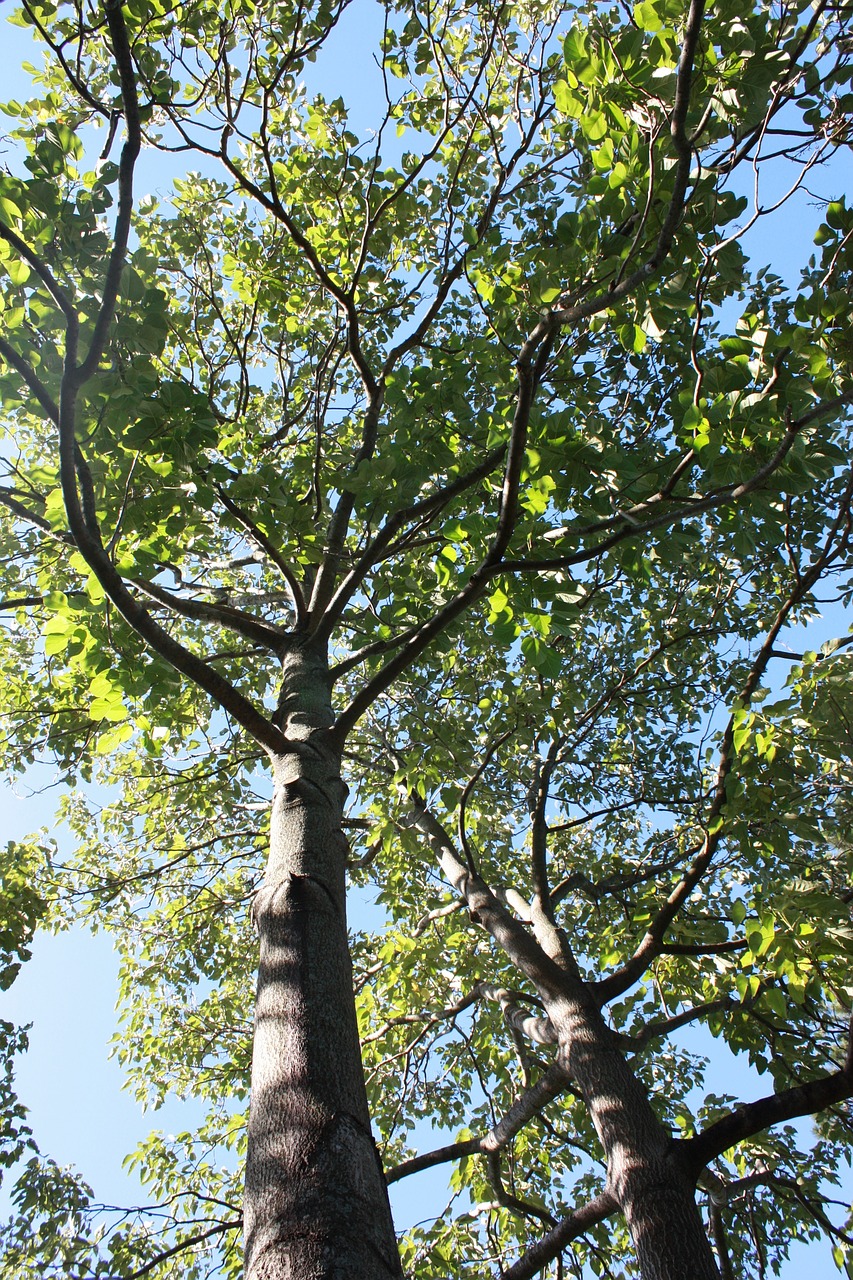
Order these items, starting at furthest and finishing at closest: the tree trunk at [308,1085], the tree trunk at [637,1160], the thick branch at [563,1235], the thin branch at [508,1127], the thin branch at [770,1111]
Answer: the thin branch at [508,1127]
the thick branch at [563,1235]
the tree trunk at [637,1160]
the thin branch at [770,1111]
the tree trunk at [308,1085]

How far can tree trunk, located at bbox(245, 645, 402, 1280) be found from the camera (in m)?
1.72

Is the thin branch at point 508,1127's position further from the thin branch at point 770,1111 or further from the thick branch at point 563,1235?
the thin branch at point 770,1111

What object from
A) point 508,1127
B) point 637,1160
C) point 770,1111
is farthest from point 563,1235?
point 770,1111

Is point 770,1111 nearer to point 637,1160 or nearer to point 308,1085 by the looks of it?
point 637,1160

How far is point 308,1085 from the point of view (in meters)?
2.10

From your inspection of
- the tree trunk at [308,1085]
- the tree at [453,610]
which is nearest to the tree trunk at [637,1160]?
the tree at [453,610]

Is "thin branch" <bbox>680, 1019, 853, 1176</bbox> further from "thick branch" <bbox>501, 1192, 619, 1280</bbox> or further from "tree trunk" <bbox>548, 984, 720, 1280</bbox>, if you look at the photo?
"thick branch" <bbox>501, 1192, 619, 1280</bbox>

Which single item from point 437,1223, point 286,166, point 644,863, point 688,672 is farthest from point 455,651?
point 437,1223

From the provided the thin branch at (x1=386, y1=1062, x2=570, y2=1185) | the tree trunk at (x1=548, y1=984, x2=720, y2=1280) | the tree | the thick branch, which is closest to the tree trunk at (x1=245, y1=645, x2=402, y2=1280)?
the tree

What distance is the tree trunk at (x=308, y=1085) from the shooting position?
1.72 meters

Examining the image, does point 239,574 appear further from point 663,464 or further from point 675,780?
point 663,464

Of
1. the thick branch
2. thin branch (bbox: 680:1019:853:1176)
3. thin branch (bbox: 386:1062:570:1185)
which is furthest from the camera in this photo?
thin branch (bbox: 386:1062:570:1185)

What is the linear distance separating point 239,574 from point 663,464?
199 inches

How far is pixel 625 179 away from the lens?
256 centimetres
